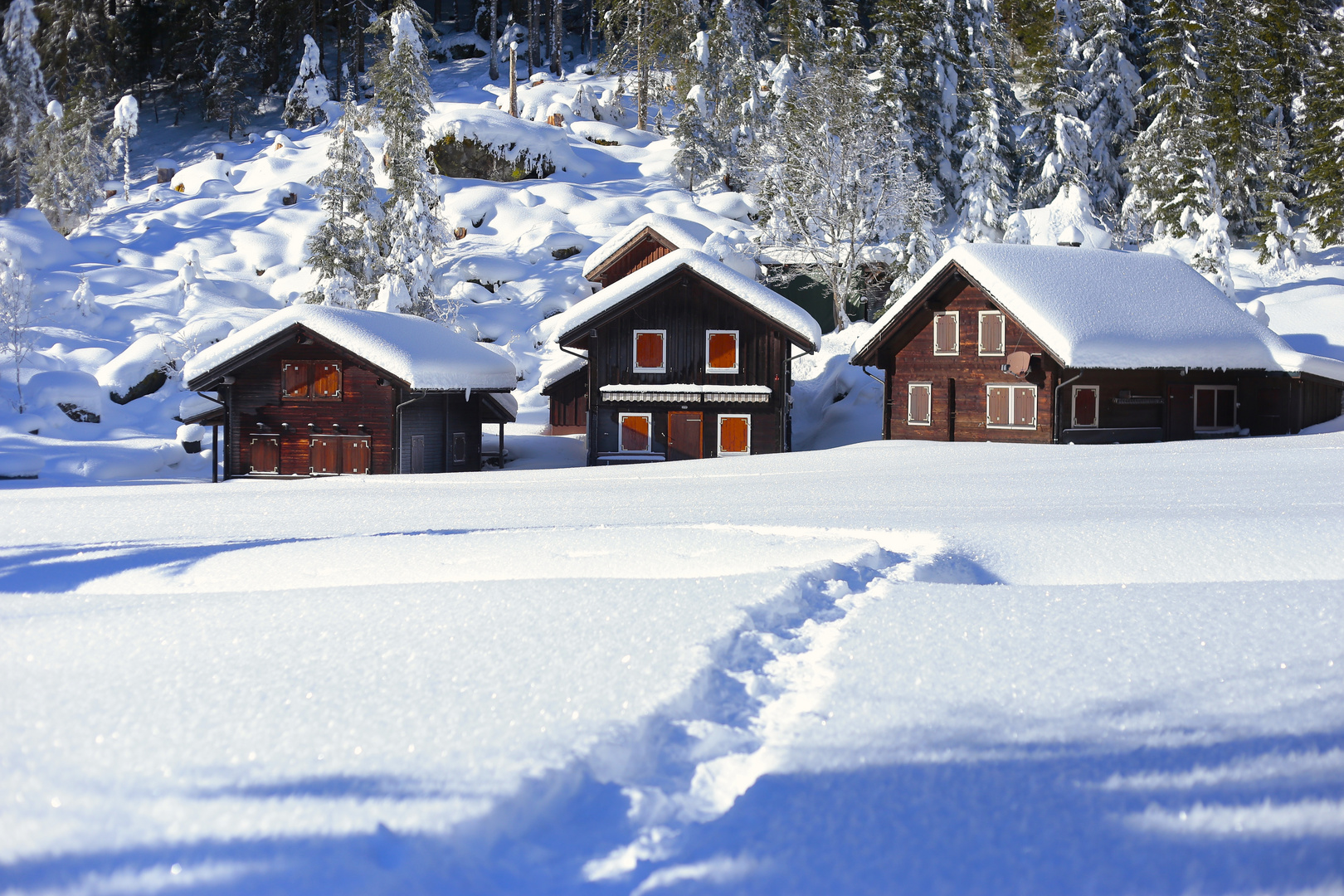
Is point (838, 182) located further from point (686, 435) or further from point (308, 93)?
point (308, 93)

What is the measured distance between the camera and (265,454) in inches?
Result: 1058

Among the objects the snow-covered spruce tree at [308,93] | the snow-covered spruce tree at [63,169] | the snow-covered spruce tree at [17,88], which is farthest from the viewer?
the snow-covered spruce tree at [308,93]

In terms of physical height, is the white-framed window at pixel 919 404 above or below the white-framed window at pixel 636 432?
above

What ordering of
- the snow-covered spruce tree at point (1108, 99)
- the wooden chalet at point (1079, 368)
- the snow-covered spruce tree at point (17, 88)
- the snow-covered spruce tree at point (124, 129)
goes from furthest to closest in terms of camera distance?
1. the snow-covered spruce tree at point (124, 129)
2. the snow-covered spruce tree at point (17, 88)
3. the snow-covered spruce tree at point (1108, 99)
4. the wooden chalet at point (1079, 368)

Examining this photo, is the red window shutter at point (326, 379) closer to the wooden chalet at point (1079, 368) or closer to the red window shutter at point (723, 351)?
the red window shutter at point (723, 351)

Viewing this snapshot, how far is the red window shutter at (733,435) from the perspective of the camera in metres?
27.4

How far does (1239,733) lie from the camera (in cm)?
356

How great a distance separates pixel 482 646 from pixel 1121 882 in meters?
3.04

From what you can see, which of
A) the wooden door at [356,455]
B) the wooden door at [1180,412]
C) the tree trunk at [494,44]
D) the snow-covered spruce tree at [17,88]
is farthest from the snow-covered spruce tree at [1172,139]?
the snow-covered spruce tree at [17,88]

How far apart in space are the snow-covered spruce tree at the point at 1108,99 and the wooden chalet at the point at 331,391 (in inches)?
1298

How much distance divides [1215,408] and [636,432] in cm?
1756

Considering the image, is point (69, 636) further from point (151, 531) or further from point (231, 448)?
point (231, 448)

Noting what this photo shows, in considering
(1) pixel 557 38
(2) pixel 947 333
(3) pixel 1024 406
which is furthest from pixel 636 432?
(1) pixel 557 38

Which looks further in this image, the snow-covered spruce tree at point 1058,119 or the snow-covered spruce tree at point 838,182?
the snow-covered spruce tree at point 1058,119
